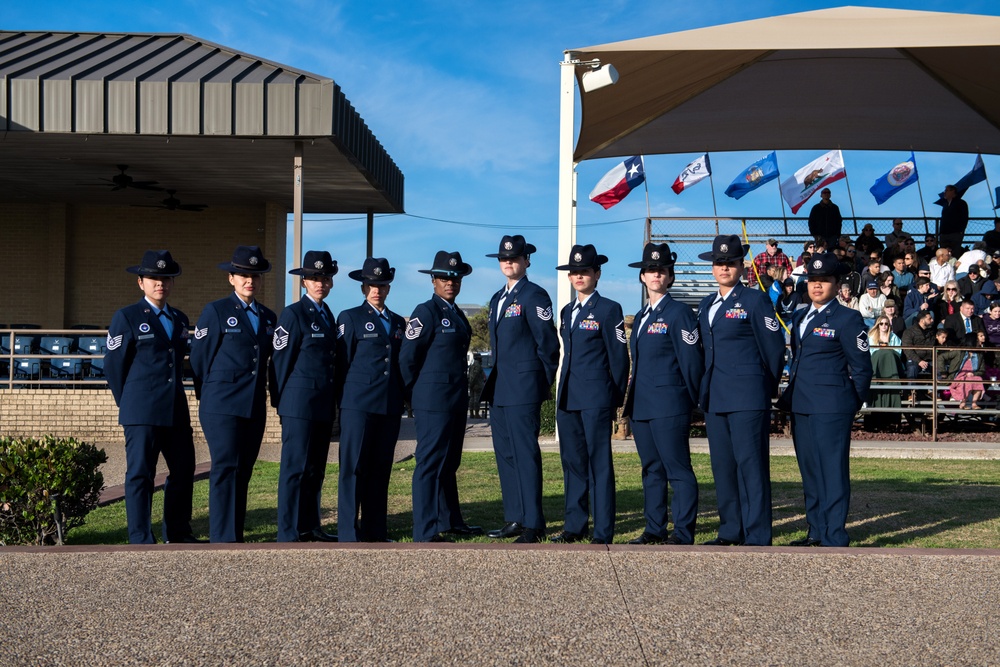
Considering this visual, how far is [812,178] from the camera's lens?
74.3ft

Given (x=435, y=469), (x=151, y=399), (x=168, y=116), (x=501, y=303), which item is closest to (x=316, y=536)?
(x=435, y=469)

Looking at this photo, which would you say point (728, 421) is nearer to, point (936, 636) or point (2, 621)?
point (936, 636)

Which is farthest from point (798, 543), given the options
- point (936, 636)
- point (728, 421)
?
point (936, 636)

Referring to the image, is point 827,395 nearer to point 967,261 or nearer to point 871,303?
point 871,303

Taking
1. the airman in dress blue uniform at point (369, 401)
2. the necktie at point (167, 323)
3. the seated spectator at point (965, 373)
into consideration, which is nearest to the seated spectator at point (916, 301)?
the seated spectator at point (965, 373)

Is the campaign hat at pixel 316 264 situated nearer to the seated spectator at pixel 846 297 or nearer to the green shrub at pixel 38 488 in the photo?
the green shrub at pixel 38 488

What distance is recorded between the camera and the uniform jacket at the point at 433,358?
273 inches

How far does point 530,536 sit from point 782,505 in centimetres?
292

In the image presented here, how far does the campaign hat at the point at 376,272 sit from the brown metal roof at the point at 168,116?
835 centimetres

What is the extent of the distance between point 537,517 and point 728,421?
133 cm

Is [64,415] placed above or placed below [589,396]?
below

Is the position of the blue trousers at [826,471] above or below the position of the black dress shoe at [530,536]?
above

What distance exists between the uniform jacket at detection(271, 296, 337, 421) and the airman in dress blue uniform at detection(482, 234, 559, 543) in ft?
3.57

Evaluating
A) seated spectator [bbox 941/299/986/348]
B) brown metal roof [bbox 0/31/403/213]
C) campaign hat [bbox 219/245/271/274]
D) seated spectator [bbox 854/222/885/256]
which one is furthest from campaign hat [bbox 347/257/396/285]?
seated spectator [bbox 854/222/885/256]
